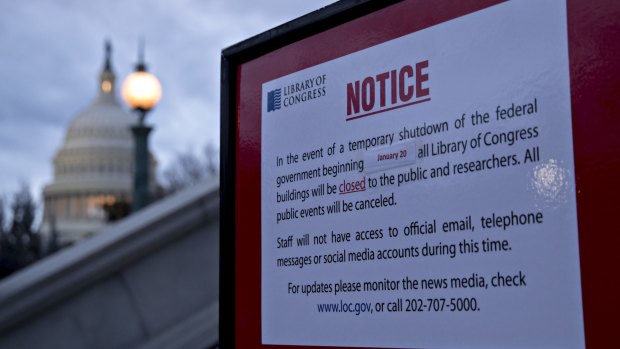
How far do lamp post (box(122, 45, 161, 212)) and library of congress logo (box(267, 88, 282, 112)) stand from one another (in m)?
9.48

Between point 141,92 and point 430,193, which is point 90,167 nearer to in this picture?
point 141,92

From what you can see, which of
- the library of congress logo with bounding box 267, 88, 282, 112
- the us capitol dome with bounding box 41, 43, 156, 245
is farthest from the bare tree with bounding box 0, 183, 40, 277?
the us capitol dome with bounding box 41, 43, 156, 245

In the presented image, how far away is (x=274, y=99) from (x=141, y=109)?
35.7 feet

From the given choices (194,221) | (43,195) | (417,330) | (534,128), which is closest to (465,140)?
(534,128)

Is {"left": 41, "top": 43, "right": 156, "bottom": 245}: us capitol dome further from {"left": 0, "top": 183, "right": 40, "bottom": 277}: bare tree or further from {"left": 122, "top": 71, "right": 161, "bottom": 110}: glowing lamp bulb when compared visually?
{"left": 122, "top": 71, "right": 161, "bottom": 110}: glowing lamp bulb

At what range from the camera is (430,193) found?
2.29m

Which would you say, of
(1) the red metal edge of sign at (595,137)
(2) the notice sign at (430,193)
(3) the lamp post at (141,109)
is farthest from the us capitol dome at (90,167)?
(1) the red metal edge of sign at (595,137)

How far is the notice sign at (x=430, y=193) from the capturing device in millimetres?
2031

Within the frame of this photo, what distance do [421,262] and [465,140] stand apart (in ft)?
1.14

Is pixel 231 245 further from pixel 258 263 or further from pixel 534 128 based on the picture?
pixel 534 128

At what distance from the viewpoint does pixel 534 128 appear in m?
2.08

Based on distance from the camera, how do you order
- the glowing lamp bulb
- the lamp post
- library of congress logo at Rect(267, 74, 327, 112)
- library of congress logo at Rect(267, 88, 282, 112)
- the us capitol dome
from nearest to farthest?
1. library of congress logo at Rect(267, 74, 327, 112)
2. library of congress logo at Rect(267, 88, 282, 112)
3. the lamp post
4. the glowing lamp bulb
5. the us capitol dome

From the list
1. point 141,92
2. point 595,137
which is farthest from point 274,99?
point 141,92

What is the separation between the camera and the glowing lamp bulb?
1328cm
